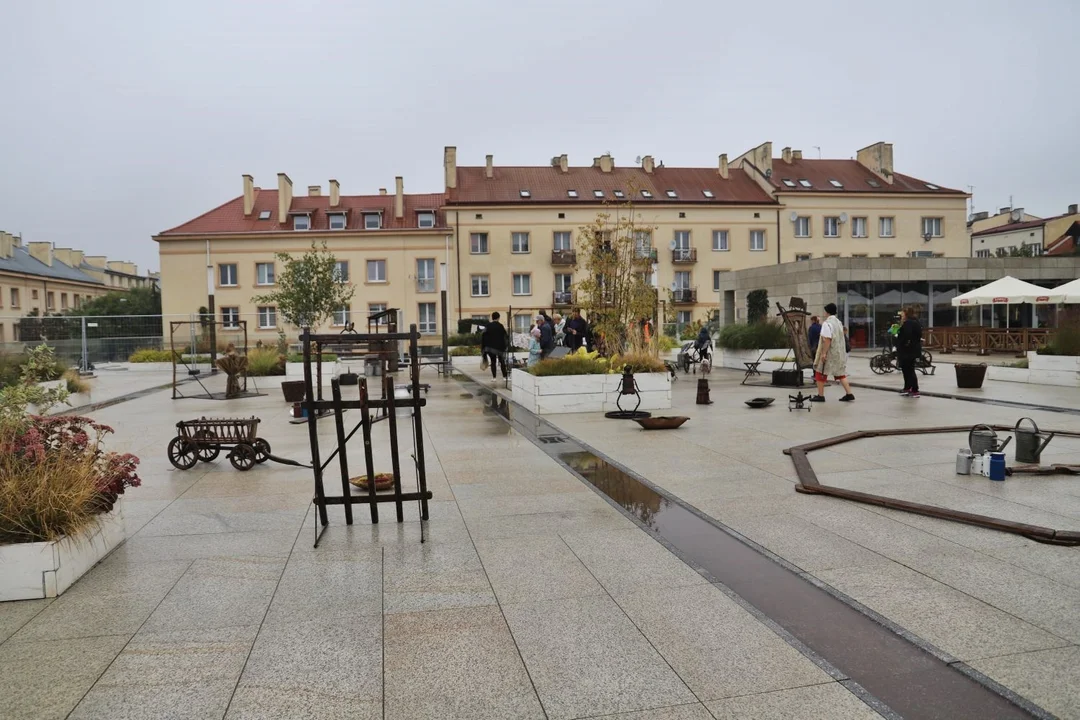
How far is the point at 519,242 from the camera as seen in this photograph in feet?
166

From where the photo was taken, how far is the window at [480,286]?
5025 cm

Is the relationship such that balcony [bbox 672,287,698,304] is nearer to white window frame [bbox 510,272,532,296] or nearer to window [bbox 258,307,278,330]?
white window frame [bbox 510,272,532,296]

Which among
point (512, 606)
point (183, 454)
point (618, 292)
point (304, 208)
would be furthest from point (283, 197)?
point (512, 606)

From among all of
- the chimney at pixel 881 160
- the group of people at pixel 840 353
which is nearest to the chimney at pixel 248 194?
the chimney at pixel 881 160

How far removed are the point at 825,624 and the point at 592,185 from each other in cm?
5130

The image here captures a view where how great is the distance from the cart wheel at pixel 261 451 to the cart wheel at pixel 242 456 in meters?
0.06

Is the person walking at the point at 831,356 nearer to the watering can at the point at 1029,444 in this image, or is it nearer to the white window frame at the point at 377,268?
the watering can at the point at 1029,444

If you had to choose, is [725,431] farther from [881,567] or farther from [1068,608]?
[1068,608]

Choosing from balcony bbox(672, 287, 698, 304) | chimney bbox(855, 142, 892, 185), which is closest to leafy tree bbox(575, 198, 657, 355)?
balcony bbox(672, 287, 698, 304)

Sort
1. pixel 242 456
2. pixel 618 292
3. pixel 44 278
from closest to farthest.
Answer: pixel 242 456, pixel 618 292, pixel 44 278

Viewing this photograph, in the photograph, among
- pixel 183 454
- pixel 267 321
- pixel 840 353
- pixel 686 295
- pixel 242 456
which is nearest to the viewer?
pixel 242 456

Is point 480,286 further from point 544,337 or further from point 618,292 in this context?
point 618,292

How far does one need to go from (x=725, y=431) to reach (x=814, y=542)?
5.19 meters

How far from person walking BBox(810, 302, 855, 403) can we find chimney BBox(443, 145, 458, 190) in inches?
1602
